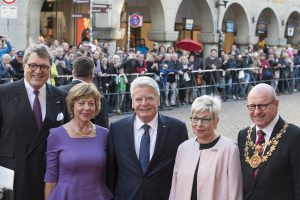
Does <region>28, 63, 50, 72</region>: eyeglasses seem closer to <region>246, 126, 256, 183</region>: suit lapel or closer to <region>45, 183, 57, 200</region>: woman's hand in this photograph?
<region>45, 183, 57, 200</region>: woman's hand

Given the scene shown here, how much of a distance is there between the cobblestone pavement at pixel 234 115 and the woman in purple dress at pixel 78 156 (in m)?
8.82

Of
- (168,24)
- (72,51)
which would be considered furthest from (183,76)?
(168,24)

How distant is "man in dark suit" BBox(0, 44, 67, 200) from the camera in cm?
564

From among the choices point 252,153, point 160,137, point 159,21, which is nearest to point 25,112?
point 160,137

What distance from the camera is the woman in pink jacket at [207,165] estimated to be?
5.05m

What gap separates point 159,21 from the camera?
2688cm

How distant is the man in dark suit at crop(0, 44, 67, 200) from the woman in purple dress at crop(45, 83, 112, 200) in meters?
0.27

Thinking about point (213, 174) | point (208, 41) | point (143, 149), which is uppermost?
point (208, 41)

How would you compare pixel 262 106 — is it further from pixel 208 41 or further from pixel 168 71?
pixel 208 41

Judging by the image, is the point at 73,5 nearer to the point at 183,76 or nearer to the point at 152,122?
the point at 183,76

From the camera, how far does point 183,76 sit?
20781 millimetres

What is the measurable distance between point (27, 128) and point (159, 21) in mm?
21616

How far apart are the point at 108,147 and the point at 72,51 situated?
12585 millimetres

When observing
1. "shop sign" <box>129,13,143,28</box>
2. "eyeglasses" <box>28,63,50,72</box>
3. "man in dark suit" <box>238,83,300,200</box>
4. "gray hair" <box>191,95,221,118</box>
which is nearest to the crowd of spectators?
"shop sign" <box>129,13,143,28</box>
